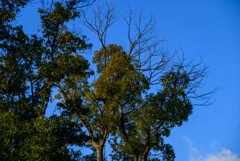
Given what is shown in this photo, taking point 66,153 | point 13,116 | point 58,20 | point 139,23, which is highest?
point 139,23

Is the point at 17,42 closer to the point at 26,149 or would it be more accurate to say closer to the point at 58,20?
the point at 58,20

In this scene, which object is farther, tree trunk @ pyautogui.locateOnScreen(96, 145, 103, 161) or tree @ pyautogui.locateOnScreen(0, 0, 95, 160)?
tree trunk @ pyautogui.locateOnScreen(96, 145, 103, 161)

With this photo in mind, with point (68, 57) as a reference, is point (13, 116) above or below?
below

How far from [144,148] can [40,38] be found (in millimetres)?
9568

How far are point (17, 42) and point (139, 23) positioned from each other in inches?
351

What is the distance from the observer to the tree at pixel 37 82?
11586 millimetres

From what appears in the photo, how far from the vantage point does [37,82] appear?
14680 millimetres

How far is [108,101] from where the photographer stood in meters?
15.0

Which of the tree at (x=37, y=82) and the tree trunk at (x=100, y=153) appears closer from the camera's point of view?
the tree at (x=37, y=82)

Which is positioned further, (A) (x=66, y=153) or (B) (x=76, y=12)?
(B) (x=76, y=12)

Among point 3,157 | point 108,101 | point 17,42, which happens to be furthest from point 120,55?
point 3,157

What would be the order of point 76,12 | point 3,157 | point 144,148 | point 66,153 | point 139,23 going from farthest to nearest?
point 139,23
point 144,148
point 76,12
point 66,153
point 3,157

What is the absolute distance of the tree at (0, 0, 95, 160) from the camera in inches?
456

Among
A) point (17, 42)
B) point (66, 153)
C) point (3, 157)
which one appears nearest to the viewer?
point (3, 157)
